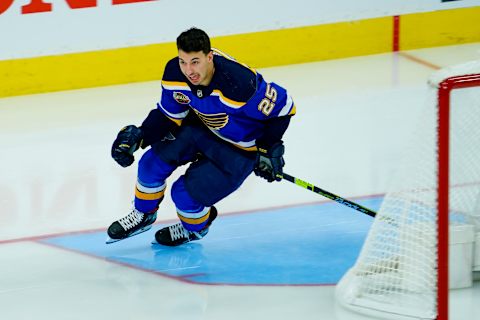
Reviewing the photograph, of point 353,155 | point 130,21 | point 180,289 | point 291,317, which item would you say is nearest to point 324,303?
point 291,317

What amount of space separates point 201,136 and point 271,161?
0.36 meters

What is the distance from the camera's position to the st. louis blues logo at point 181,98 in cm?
471

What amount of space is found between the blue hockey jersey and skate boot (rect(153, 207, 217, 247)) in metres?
0.48

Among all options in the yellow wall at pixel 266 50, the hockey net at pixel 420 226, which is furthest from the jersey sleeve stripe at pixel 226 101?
the yellow wall at pixel 266 50

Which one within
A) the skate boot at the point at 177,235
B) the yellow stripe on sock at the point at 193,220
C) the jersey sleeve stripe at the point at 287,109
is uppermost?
the jersey sleeve stripe at the point at 287,109

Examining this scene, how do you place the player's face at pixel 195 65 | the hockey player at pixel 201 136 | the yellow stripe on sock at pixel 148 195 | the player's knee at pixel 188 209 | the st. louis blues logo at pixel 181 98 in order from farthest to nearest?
the yellow stripe on sock at pixel 148 195
the player's knee at pixel 188 209
the st. louis blues logo at pixel 181 98
the hockey player at pixel 201 136
the player's face at pixel 195 65

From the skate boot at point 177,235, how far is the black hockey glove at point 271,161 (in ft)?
1.65

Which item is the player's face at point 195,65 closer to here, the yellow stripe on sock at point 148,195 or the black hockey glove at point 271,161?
the black hockey glove at point 271,161

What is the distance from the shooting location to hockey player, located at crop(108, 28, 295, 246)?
4.61 metres

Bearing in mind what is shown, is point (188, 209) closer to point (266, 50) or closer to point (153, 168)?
point (153, 168)

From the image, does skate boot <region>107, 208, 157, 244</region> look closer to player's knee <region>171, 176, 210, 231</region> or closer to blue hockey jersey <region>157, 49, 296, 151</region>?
player's knee <region>171, 176, 210, 231</region>

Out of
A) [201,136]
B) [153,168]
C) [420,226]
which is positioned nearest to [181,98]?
[201,136]

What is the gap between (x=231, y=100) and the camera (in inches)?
181

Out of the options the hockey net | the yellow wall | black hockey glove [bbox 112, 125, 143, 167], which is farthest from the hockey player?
the yellow wall
